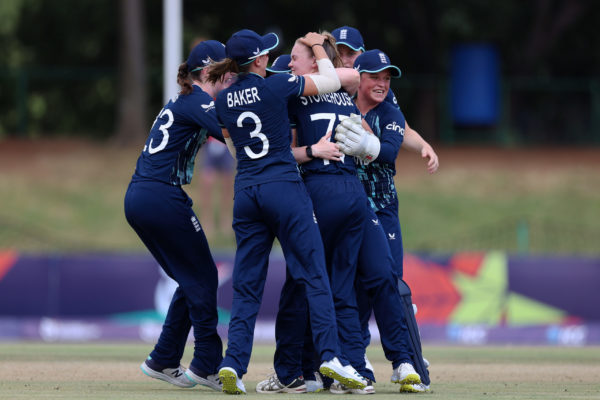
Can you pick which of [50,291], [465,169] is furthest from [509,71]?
[50,291]

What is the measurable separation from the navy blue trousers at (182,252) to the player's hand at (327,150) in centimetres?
111

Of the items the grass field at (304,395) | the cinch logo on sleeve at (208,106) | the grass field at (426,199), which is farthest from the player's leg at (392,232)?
the grass field at (426,199)

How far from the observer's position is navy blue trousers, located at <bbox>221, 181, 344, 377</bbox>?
303 inches

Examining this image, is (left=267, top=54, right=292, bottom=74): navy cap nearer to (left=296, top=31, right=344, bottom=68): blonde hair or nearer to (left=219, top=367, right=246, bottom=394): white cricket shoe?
(left=296, top=31, right=344, bottom=68): blonde hair

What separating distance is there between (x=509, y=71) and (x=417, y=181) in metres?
8.66

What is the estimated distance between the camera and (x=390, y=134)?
8.54 metres

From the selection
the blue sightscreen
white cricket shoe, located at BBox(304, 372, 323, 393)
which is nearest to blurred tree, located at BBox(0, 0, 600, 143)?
the blue sightscreen

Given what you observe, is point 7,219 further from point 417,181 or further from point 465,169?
point 465,169

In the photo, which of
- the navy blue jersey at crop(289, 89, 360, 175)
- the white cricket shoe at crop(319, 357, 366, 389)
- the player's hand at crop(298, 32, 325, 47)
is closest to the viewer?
the white cricket shoe at crop(319, 357, 366, 389)

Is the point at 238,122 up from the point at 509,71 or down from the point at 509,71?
up

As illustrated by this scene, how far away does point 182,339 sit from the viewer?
Result: 8.58 meters

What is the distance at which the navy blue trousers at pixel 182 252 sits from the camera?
8.20 m

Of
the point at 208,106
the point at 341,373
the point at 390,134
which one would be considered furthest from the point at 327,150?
the point at 341,373

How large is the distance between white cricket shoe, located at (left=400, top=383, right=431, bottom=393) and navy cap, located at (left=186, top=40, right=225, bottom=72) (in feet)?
8.98
